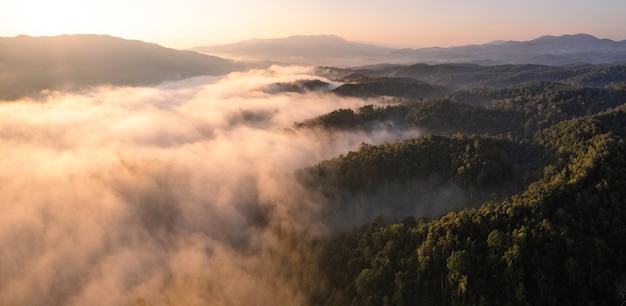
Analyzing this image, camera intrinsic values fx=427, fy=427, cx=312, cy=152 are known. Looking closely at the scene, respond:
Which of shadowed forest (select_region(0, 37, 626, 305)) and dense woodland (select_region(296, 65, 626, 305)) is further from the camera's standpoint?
shadowed forest (select_region(0, 37, 626, 305))

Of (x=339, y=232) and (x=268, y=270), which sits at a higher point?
(x=339, y=232)

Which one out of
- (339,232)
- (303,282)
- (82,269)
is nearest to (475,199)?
(339,232)

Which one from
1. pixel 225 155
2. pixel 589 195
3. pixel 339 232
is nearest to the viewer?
pixel 589 195

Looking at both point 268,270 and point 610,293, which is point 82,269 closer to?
point 268,270

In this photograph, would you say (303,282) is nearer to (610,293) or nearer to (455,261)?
(455,261)

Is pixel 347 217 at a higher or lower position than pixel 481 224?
lower

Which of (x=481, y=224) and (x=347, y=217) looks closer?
(x=481, y=224)

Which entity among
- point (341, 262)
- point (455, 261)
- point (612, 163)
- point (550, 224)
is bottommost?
point (341, 262)

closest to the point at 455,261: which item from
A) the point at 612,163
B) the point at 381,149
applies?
the point at 612,163

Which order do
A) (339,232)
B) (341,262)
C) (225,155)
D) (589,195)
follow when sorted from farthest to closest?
1. (225,155)
2. (339,232)
3. (341,262)
4. (589,195)

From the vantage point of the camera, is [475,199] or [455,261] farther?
[475,199]

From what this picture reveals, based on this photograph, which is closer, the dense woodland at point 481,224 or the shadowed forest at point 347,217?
the dense woodland at point 481,224
